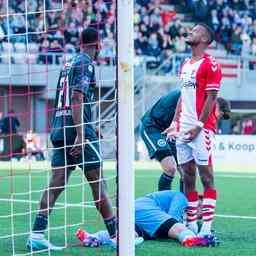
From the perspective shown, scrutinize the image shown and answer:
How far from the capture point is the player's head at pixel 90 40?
8.45 m

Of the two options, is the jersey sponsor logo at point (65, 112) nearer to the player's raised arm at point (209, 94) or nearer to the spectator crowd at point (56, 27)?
the player's raised arm at point (209, 94)

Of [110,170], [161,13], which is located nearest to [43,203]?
[110,170]

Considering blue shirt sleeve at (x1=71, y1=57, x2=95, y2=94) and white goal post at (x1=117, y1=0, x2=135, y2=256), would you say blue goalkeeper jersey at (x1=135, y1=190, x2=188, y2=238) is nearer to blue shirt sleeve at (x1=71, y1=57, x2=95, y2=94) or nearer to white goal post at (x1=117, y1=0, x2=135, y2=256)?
blue shirt sleeve at (x1=71, y1=57, x2=95, y2=94)

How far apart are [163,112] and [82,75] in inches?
120

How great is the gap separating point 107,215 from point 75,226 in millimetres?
1790

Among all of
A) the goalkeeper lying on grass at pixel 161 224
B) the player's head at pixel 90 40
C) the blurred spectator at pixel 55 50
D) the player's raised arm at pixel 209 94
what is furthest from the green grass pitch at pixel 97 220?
the blurred spectator at pixel 55 50

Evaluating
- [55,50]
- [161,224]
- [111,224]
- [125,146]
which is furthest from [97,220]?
[55,50]

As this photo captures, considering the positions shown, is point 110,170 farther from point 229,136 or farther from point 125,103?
point 125,103

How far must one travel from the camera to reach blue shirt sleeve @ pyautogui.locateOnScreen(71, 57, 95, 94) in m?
8.33

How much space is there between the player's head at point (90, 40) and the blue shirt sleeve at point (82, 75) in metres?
0.15

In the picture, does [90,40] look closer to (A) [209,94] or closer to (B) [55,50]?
(A) [209,94]

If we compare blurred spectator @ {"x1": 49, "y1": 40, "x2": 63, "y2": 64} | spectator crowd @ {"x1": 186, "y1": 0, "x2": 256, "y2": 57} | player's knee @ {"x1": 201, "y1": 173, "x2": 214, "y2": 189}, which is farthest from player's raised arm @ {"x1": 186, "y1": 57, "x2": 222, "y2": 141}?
→ spectator crowd @ {"x1": 186, "y1": 0, "x2": 256, "y2": 57}

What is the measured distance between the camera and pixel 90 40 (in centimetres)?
848

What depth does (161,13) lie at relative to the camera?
3609 cm
